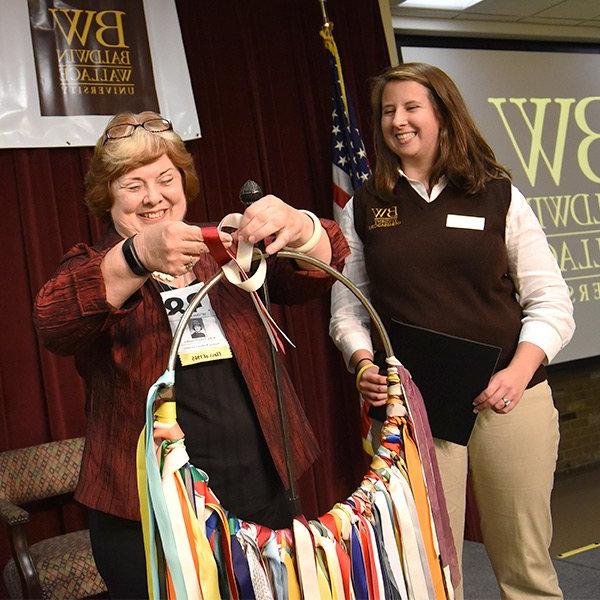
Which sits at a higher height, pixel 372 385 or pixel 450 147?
pixel 450 147

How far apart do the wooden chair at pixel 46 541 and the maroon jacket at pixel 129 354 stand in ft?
4.91

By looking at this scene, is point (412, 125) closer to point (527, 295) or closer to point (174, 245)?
point (527, 295)

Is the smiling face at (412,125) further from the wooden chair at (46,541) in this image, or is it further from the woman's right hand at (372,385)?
the wooden chair at (46,541)

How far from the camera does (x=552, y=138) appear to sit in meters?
5.07

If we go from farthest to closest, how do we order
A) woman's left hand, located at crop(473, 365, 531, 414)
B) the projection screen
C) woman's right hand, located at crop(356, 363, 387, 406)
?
1. the projection screen
2. woman's left hand, located at crop(473, 365, 531, 414)
3. woman's right hand, located at crop(356, 363, 387, 406)

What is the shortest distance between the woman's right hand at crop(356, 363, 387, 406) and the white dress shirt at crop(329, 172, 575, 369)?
0.17 meters

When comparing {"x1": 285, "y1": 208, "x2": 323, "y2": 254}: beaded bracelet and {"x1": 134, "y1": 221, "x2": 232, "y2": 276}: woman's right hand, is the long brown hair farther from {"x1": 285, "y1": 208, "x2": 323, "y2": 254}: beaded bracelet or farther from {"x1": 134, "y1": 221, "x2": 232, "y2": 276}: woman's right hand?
{"x1": 134, "y1": 221, "x2": 232, "y2": 276}: woman's right hand

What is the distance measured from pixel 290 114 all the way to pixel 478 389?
247cm

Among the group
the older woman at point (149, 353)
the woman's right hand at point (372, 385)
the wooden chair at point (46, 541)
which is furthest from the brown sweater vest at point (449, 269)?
the wooden chair at point (46, 541)

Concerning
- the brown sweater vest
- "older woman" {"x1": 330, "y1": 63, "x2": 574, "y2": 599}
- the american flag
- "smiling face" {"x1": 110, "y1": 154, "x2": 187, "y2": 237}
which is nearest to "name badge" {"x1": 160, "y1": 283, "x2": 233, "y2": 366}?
"smiling face" {"x1": 110, "y1": 154, "x2": 187, "y2": 237}

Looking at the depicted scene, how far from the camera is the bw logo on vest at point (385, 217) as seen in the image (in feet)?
6.42

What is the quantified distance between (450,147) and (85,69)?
2.06 metres

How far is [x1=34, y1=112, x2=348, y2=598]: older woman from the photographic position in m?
1.21

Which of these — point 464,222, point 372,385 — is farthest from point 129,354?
point 464,222
